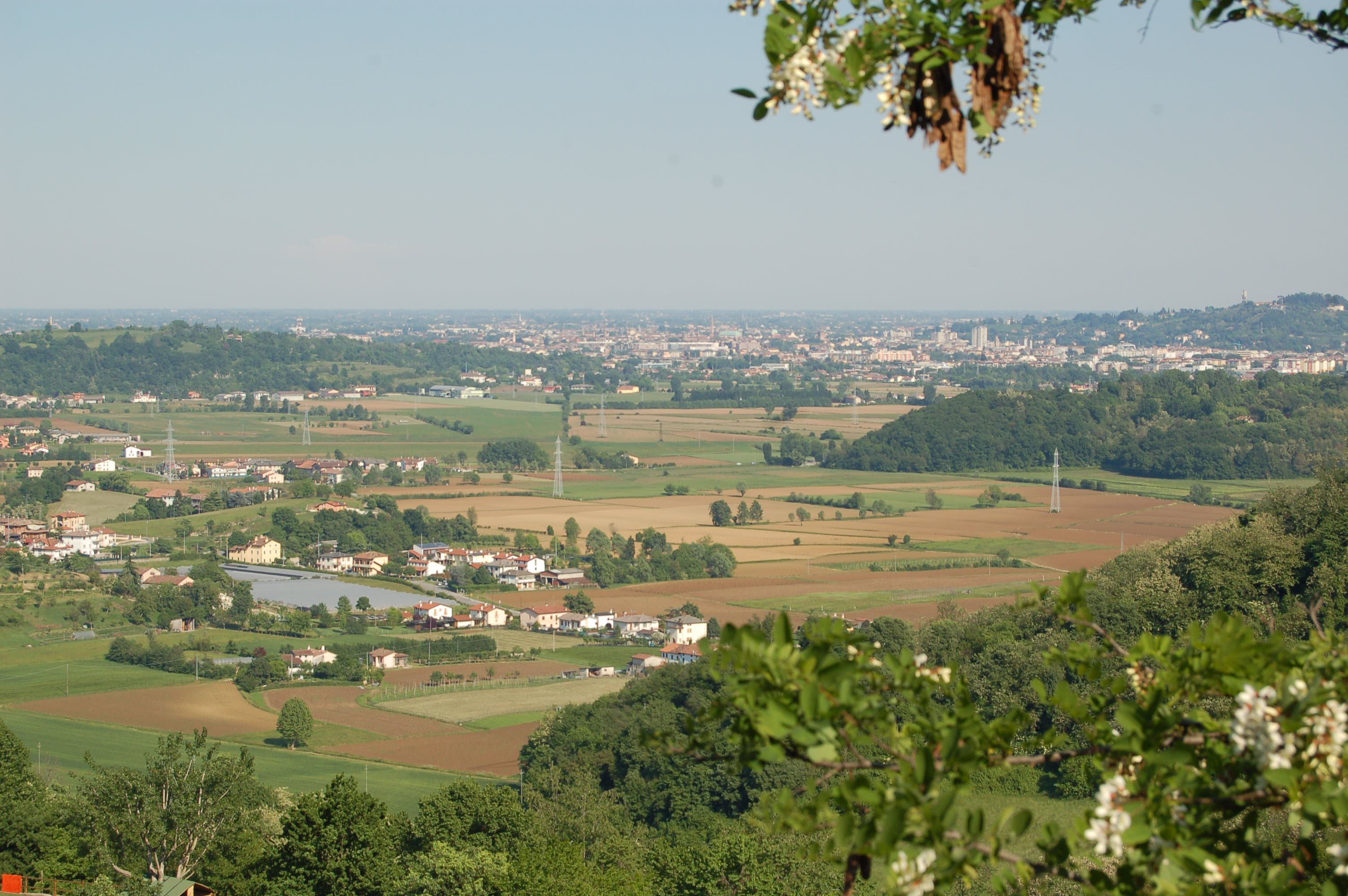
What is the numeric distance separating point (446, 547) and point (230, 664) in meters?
A: 16.5

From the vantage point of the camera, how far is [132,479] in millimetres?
69562

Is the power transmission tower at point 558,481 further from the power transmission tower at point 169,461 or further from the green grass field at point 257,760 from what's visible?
the green grass field at point 257,760

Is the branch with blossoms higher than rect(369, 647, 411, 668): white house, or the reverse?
the branch with blossoms

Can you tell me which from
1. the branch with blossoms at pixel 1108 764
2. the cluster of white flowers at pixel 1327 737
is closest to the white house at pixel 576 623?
the branch with blossoms at pixel 1108 764

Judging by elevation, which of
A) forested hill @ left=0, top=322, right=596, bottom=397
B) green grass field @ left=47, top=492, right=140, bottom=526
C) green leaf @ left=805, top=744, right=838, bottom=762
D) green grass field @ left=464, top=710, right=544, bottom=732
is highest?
green leaf @ left=805, top=744, right=838, bottom=762

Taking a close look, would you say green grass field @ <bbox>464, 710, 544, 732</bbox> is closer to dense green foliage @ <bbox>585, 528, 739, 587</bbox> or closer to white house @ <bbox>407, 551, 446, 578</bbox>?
dense green foliage @ <bbox>585, 528, 739, 587</bbox>

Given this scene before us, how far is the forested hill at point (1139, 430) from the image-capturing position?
68.4 metres

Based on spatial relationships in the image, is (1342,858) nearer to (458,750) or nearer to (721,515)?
(458,750)

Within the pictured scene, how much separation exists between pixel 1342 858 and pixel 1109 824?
0.47m

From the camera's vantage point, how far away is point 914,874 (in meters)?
3.02

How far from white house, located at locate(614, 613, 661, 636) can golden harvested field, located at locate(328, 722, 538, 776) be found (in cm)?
1022

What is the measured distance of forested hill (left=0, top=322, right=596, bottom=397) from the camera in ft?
378

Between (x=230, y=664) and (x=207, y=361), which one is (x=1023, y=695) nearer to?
(x=230, y=664)

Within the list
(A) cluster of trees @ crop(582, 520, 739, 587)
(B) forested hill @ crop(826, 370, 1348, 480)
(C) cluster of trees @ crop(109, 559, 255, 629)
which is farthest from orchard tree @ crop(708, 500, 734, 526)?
(B) forested hill @ crop(826, 370, 1348, 480)
